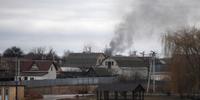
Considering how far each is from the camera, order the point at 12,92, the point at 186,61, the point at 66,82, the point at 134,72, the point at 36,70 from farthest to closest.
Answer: the point at 134,72 < the point at 36,70 < the point at 66,82 < the point at 186,61 < the point at 12,92

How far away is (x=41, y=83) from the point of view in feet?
268

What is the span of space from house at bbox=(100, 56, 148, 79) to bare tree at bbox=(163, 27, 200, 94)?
164 feet

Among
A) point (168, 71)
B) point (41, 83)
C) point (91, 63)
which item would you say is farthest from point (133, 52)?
point (168, 71)

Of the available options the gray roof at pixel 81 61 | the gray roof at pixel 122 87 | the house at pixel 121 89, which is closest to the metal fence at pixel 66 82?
the house at pixel 121 89

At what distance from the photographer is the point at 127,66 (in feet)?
384

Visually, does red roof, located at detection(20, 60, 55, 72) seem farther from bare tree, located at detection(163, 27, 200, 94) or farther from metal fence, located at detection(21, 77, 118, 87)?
bare tree, located at detection(163, 27, 200, 94)

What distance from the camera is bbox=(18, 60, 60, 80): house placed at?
313ft

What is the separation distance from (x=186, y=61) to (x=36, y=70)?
144 feet

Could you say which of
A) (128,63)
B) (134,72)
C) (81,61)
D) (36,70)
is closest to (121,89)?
(36,70)

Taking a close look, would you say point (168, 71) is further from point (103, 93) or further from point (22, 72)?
point (22, 72)

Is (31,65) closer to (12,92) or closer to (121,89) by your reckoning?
(12,92)

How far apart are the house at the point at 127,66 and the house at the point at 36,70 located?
19.9 meters

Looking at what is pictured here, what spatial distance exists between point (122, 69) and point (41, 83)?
37494 mm

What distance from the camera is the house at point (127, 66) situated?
11544 centimetres
